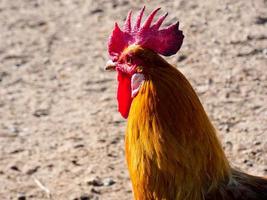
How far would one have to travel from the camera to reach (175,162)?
380cm

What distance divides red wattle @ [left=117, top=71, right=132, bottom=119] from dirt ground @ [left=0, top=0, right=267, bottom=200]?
4.29ft

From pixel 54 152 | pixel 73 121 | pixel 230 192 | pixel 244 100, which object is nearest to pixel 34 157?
pixel 54 152

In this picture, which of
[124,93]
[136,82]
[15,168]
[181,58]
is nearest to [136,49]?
[136,82]

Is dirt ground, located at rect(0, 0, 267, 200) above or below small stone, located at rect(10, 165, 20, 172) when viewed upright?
above

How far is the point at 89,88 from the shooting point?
6.73 metres

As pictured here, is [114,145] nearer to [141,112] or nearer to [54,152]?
[54,152]

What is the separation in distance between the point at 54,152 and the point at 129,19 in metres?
1.92

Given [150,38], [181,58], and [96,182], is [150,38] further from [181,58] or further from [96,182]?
[181,58]

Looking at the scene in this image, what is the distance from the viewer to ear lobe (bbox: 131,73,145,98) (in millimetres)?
3900

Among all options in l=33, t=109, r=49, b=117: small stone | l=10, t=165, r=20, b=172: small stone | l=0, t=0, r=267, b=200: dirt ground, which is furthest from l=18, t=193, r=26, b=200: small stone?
l=33, t=109, r=49, b=117: small stone

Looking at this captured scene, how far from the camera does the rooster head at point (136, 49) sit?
154 inches

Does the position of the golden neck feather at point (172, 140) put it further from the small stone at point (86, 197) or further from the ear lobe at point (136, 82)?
the small stone at point (86, 197)

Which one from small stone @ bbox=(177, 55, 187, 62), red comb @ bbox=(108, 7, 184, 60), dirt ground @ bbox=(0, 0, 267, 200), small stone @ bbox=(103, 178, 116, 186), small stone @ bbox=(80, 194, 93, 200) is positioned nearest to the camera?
red comb @ bbox=(108, 7, 184, 60)

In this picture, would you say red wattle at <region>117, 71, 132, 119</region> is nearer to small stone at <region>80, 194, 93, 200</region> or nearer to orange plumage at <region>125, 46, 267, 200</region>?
orange plumage at <region>125, 46, 267, 200</region>
